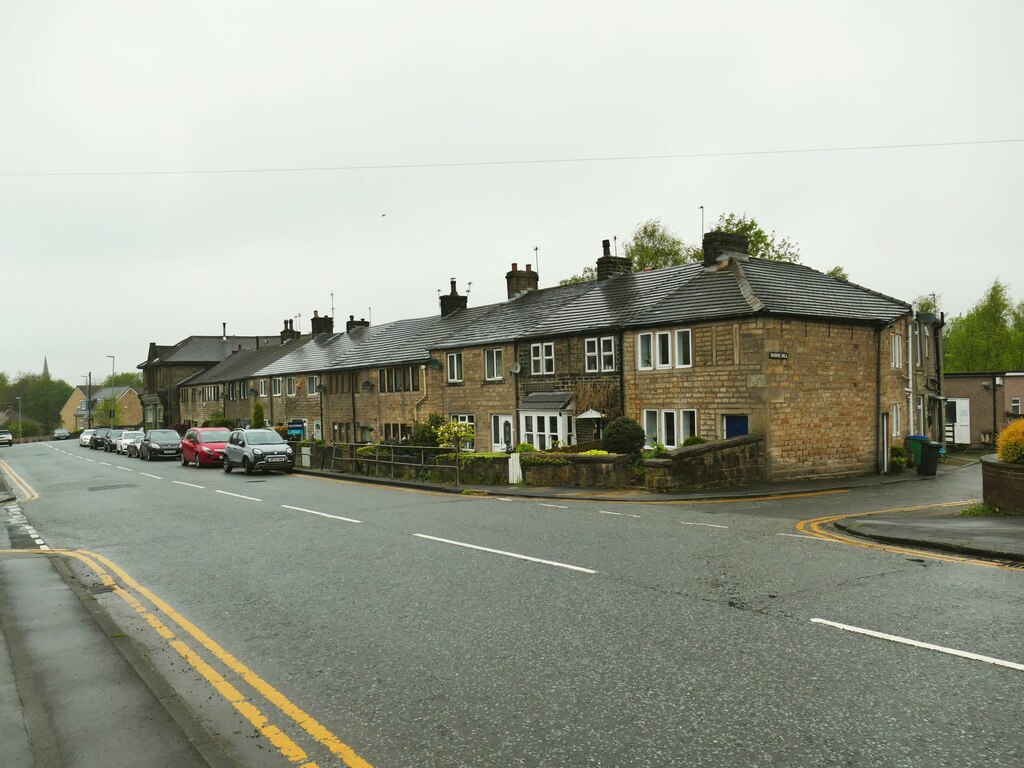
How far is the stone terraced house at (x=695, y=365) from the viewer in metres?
22.1

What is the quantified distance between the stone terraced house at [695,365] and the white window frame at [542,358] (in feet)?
0.17

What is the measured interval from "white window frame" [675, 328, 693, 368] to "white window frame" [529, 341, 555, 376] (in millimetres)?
6572

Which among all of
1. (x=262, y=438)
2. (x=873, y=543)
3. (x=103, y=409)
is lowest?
(x=873, y=543)

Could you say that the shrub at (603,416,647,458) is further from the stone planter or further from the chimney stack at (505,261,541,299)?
the chimney stack at (505,261,541,299)

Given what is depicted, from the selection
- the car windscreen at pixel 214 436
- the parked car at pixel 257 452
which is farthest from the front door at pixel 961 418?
the car windscreen at pixel 214 436

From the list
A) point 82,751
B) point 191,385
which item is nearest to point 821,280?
point 82,751

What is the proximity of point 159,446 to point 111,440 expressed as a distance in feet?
51.3

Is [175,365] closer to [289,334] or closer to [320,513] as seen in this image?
[289,334]

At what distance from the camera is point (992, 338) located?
64125mm

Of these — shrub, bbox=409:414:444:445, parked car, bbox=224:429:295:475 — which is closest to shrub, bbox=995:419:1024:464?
shrub, bbox=409:414:444:445

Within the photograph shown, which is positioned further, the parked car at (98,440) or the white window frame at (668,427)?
the parked car at (98,440)

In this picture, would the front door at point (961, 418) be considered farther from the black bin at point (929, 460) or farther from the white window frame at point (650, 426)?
the white window frame at point (650, 426)

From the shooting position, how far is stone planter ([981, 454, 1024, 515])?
13.1 meters

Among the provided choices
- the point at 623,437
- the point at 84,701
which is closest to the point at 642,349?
the point at 623,437
